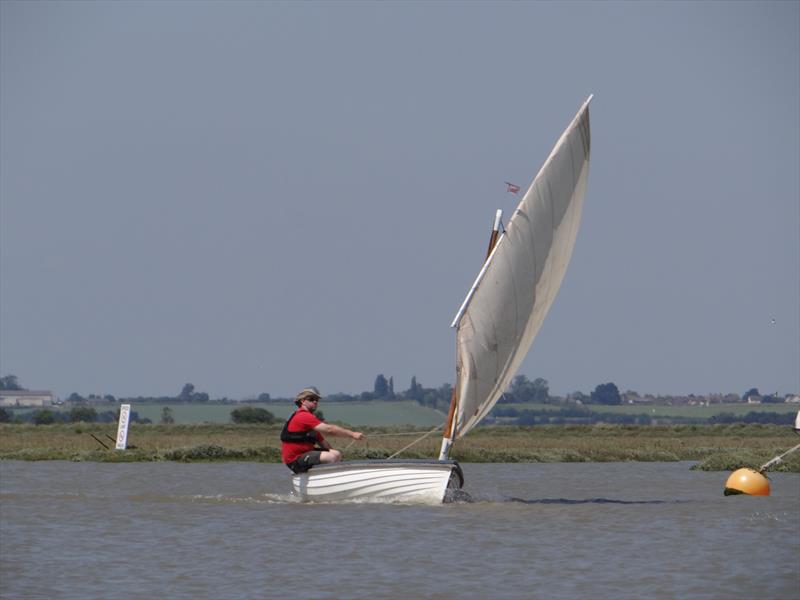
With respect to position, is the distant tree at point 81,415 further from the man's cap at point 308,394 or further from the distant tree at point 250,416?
the man's cap at point 308,394

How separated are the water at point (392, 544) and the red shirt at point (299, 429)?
106 centimetres

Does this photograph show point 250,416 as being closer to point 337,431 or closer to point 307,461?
point 307,461

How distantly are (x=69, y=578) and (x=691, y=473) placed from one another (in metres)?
29.7

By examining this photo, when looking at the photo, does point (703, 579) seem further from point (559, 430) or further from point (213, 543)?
point (559, 430)

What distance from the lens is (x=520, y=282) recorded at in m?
32.9

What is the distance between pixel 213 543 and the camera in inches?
981

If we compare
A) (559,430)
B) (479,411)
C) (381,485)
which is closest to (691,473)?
(479,411)

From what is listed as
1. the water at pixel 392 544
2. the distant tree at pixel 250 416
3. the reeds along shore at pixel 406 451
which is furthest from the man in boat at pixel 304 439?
the distant tree at pixel 250 416

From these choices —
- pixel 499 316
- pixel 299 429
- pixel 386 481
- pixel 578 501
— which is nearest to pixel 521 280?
pixel 499 316

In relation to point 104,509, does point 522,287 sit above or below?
above

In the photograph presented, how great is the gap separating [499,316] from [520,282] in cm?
85

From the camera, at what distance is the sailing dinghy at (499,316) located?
3150cm

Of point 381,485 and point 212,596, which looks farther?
point 381,485

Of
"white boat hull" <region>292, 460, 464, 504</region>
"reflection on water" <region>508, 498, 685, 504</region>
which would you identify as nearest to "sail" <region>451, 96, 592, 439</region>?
"reflection on water" <region>508, 498, 685, 504</region>
